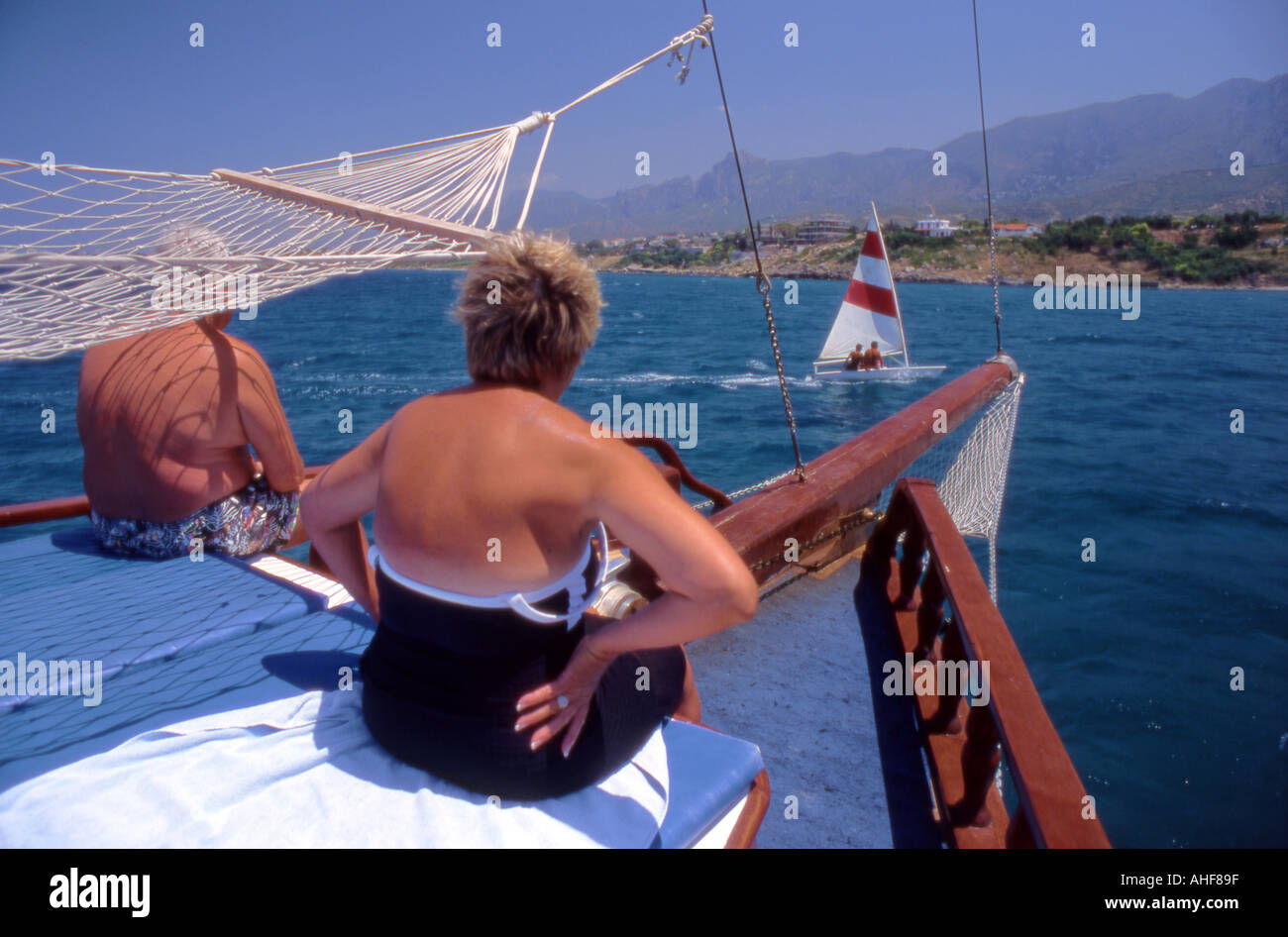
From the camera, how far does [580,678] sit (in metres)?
1.19

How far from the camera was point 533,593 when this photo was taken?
1.14 m

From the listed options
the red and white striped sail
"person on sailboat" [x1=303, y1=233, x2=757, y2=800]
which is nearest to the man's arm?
"person on sailboat" [x1=303, y1=233, x2=757, y2=800]

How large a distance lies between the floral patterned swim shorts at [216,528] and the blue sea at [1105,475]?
1391 mm

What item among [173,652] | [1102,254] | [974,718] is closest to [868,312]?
[974,718]

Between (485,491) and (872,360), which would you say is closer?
(485,491)

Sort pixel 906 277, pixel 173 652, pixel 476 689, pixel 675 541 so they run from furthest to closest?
pixel 906 277 < pixel 173 652 < pixel 476 689 < pixel 675 541

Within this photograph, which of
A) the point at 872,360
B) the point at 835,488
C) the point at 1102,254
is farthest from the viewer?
the point at 1102,254

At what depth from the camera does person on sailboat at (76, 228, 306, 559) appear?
228cm

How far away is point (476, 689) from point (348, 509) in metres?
0.47

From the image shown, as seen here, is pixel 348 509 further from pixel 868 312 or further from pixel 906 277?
pixel 906 277

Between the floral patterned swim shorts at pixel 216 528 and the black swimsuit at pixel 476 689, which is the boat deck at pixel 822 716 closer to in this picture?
the black swimsuit at pixel 476 689

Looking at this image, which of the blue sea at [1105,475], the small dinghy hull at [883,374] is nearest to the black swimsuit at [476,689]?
the blue sea at [1105,475]

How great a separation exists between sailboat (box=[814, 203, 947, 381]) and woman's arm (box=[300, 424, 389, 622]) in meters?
19.2
